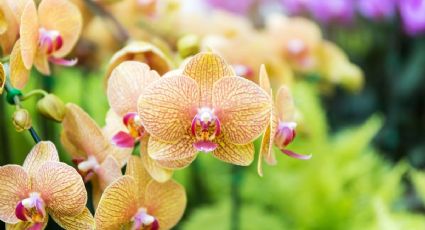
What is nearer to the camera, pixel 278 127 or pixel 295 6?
pixel 278 127

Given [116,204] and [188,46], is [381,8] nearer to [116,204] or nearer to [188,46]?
[188,46]

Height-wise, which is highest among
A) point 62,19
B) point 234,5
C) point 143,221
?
point 62,19

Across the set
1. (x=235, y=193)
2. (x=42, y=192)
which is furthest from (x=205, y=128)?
(x=235, y=193)

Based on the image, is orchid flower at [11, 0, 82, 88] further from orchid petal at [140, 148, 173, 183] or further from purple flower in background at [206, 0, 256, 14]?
purple flower in background at [206, 0, 256, 14]

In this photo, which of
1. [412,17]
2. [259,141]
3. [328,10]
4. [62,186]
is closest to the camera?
[62,186]

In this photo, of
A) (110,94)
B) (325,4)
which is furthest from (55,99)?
(325,4)

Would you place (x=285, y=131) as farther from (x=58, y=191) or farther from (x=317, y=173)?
(x=317, y=173)
